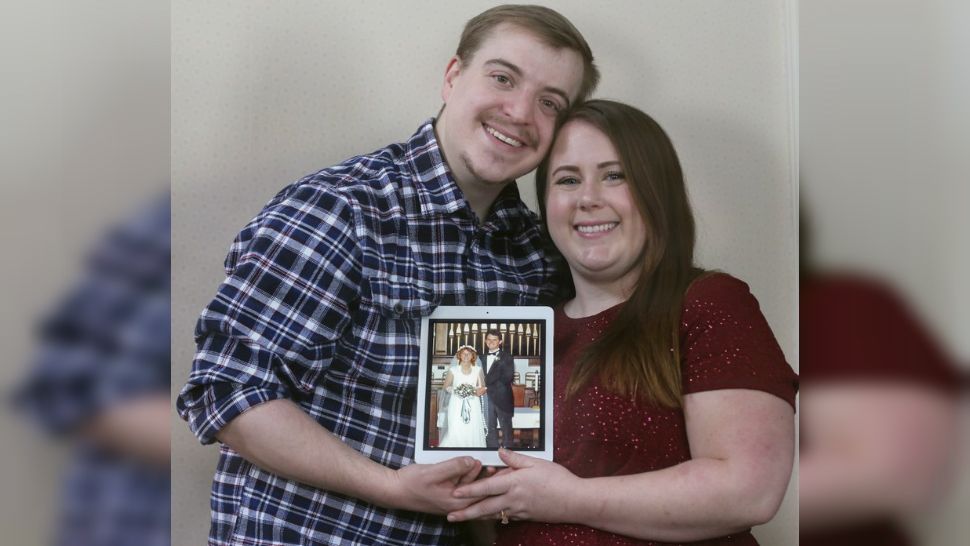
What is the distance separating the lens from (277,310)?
1.40 metres

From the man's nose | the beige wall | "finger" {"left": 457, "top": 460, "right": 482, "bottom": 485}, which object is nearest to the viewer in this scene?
"finger" {"left": 457, "top": 460, "right": 482, "bottom": 485}

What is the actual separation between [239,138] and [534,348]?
765mm

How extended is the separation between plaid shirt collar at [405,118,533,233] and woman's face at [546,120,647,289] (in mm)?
146

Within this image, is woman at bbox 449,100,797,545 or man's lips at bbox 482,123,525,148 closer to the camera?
woman at bbox 449,100,797,545

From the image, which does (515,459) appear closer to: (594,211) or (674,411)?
(674,411)

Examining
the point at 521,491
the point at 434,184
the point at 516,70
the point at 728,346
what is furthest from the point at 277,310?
the point at 728,346

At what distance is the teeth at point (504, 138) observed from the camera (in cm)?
155

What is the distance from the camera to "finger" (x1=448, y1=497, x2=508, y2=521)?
1.40 metres
